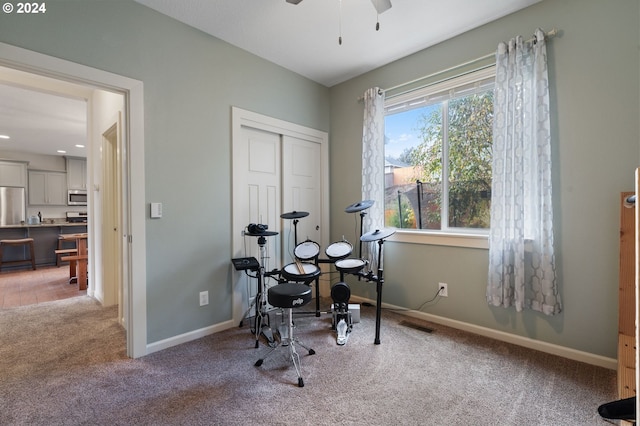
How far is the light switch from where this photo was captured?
2289mm

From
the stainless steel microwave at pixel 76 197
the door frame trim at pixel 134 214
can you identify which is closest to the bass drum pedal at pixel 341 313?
the door frame trim at pixel 134 214

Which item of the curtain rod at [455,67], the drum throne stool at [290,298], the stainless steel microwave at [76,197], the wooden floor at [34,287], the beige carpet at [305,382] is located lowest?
the beige carpet at [305,382]

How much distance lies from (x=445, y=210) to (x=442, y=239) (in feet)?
1.04

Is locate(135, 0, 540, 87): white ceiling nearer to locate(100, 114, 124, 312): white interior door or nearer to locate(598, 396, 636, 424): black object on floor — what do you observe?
locate(100, 114, 124, 312): white interior door

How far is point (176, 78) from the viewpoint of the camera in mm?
2434

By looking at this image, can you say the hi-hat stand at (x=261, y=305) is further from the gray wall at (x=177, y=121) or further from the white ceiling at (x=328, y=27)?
the white ceiling at (x=328, y=27)

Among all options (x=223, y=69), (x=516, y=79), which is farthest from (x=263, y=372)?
(x=516, y=79)

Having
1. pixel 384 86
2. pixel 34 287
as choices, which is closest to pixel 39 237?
pixel 34 287

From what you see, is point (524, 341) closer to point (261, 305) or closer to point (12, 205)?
point (261, 305)

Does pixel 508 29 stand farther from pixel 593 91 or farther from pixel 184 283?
pixel 184 283

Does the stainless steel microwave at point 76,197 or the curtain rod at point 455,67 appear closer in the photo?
the curtain rod at point 455,67

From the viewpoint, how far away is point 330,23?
250 cm

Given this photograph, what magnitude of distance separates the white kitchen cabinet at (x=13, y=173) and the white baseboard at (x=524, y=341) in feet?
28.5

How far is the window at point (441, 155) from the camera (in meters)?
2.65
